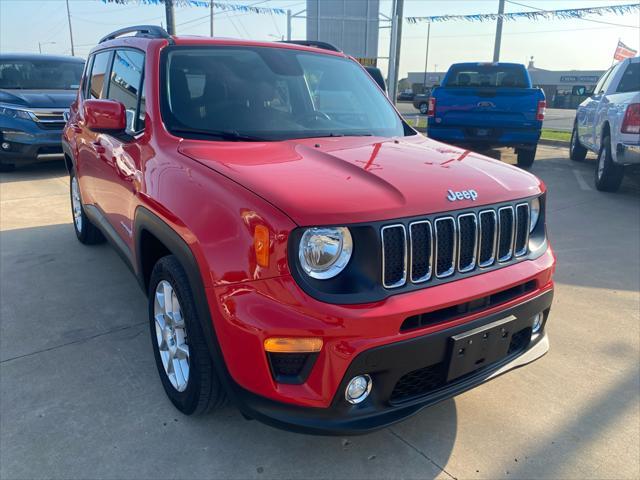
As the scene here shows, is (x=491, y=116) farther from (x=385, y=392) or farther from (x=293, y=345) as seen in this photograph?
(x=293, y=345)

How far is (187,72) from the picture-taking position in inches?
115

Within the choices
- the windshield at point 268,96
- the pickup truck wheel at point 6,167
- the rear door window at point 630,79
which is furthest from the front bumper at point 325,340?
the pickup truck wheel at point 6,167

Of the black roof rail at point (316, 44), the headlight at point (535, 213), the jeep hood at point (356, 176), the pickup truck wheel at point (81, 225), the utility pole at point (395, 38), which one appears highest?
the utility pole at point (395, 38)

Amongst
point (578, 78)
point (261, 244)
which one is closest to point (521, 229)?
point (261, 244)

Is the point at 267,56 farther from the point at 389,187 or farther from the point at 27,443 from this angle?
the point at 27,443

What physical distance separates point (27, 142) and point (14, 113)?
1.63 ft

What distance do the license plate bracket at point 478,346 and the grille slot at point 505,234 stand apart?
0.29m

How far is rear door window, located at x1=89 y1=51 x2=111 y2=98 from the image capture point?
3.90m

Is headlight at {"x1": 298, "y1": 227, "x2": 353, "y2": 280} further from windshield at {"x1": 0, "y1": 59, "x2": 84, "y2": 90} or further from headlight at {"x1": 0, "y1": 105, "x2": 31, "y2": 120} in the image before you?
windshield at {"x1": 0, "y1": 59, "x2": 84, "y2": 90}

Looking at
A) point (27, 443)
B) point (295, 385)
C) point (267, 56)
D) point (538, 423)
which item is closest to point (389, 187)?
point (295, 385)

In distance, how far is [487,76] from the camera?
993cm

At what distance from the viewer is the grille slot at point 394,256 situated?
1.90 metres

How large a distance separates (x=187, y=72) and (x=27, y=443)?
2026 millimetres

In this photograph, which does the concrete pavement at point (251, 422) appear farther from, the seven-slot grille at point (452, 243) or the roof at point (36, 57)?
the roof at point (36, 57)
